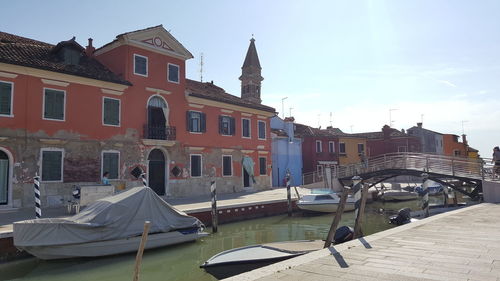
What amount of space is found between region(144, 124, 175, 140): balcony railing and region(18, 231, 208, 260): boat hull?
394 inches

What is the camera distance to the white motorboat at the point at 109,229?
10055 millimetres

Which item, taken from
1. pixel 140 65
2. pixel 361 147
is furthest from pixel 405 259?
pixel 361 147

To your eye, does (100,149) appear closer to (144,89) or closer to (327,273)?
(144,89)

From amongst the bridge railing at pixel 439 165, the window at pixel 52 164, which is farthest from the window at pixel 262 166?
the window at pixel 52 164

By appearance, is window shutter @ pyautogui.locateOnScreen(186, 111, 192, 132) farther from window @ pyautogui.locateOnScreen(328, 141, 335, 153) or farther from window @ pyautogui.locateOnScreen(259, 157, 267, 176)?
window @ pyautogui.locateOnScreen(328, 141, 335, 153)

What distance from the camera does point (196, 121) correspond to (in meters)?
24.5

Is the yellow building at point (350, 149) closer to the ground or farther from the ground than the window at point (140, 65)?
closer to the ground

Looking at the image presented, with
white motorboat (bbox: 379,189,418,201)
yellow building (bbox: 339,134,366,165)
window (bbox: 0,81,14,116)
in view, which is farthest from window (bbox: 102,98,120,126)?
yellow building (bbox: 339,134,366,165)

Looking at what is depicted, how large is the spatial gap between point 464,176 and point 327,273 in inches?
762

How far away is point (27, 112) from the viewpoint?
658 inches

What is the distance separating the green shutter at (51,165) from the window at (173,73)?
26.8 feet

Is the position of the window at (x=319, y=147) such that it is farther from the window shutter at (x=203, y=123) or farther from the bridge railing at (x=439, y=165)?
Result: the window shutter at (x=203, y=123)

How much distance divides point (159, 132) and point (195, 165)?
11.5 feet

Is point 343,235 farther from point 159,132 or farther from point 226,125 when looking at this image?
point 226,125
